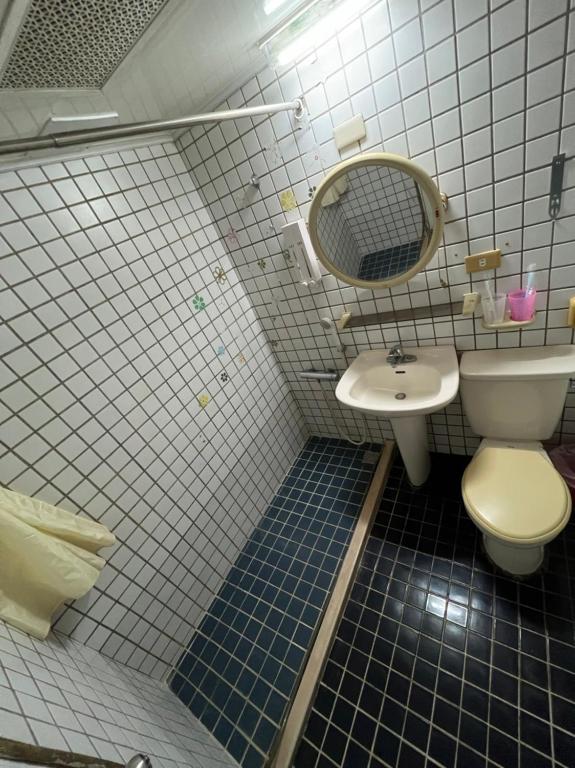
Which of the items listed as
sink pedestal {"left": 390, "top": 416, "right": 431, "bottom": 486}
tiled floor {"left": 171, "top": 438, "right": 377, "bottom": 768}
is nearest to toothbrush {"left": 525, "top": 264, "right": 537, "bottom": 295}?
sink pedestal {"left": 390, "top": 416, "right": 431, "bottom": 486}

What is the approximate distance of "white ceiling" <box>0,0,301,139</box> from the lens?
0.81 metres

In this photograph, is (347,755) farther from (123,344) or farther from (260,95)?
(260,95)

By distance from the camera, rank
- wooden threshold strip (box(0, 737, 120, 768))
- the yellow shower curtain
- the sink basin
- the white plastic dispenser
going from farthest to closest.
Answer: the white plastic dispenser → the sink basin → the yellow shower curtain → wooden threshold strip (box(0, 737, 120, 768))

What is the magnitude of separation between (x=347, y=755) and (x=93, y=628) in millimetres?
1136

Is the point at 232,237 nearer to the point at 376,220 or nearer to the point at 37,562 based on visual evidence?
the point at 376,220

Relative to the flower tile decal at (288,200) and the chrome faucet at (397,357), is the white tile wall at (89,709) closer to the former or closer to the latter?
the chrome faucet at (397,357)

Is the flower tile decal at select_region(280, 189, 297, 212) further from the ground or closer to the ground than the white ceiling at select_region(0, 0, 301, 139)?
further from the ground

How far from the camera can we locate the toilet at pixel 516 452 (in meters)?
1.12

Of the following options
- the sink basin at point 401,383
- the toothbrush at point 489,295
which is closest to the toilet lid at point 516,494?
the sink basin at point 401,383

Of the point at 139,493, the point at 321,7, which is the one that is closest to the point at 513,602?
the point at 139,493

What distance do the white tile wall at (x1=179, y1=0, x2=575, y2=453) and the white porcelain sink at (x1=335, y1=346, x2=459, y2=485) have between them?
13 cm

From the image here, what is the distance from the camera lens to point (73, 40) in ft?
2.34

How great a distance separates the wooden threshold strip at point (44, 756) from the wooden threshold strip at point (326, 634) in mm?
859

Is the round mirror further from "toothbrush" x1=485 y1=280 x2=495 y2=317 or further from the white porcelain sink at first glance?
the white porcelain sink
